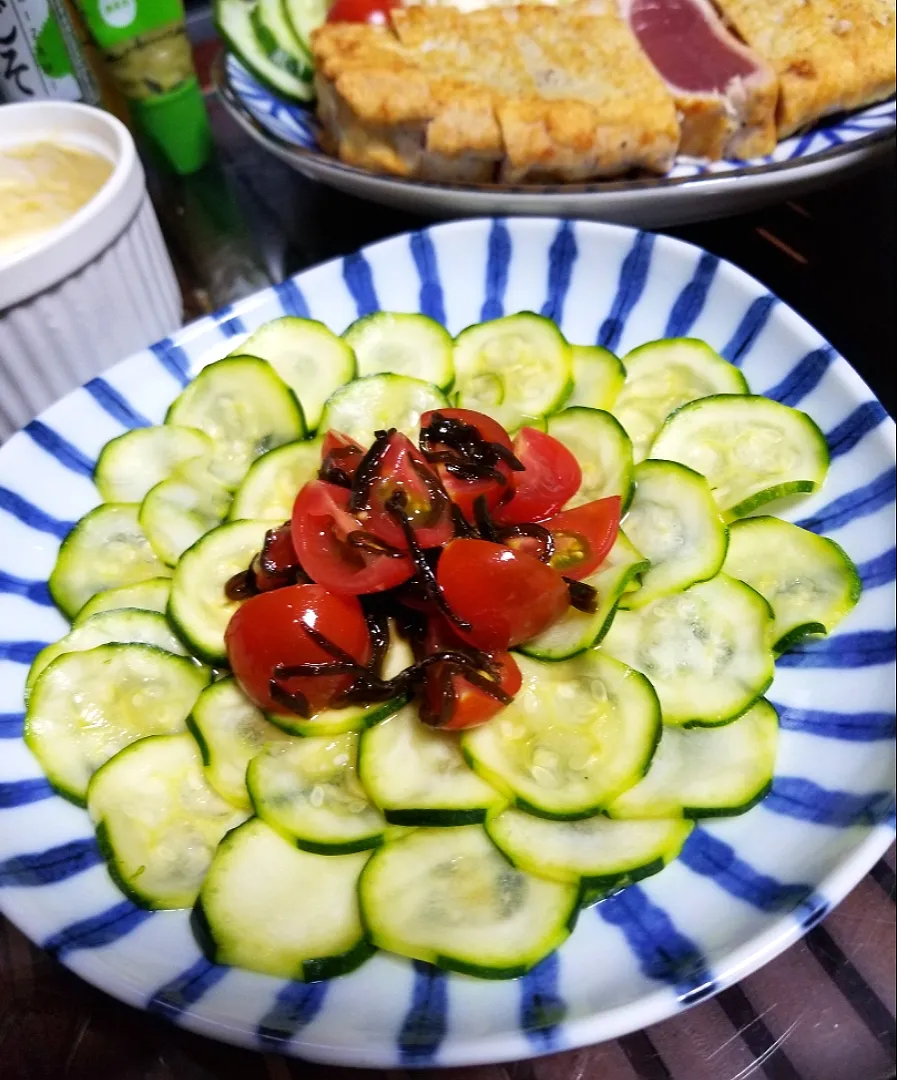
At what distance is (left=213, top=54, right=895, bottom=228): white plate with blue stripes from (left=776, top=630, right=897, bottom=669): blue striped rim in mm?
1441

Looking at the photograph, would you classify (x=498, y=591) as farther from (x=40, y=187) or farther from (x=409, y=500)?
(x=40, y=187)

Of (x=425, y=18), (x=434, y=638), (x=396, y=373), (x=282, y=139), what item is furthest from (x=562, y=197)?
(x=434, y=638)

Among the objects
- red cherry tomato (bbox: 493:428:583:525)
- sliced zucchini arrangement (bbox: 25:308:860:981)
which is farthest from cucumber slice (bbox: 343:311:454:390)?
red cherry tomato (bbox: 493:428:583:525)

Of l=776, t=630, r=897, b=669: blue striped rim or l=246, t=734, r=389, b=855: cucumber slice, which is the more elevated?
l=246, t=734, r=389, b=855: cucumber slice

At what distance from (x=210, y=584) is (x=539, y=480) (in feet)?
2.61

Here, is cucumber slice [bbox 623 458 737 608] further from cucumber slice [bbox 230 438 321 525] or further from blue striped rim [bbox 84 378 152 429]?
blue striped rim [bbox 84 378 152 429]

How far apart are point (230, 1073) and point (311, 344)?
1766 mm

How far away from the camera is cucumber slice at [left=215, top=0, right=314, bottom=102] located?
3.22 metres

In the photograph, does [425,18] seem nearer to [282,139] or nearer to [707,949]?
[282,139]

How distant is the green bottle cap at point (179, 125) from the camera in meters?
3.13

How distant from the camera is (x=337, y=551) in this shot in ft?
5.54

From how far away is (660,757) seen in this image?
156 centimetres

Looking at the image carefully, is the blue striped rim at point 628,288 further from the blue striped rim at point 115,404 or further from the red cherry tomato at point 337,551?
the blue striped rim at point 115,404

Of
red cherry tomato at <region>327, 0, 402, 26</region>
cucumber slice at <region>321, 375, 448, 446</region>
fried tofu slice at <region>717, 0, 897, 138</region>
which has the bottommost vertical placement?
cucumber slice at <region>321, 375, 448, 446</region>
